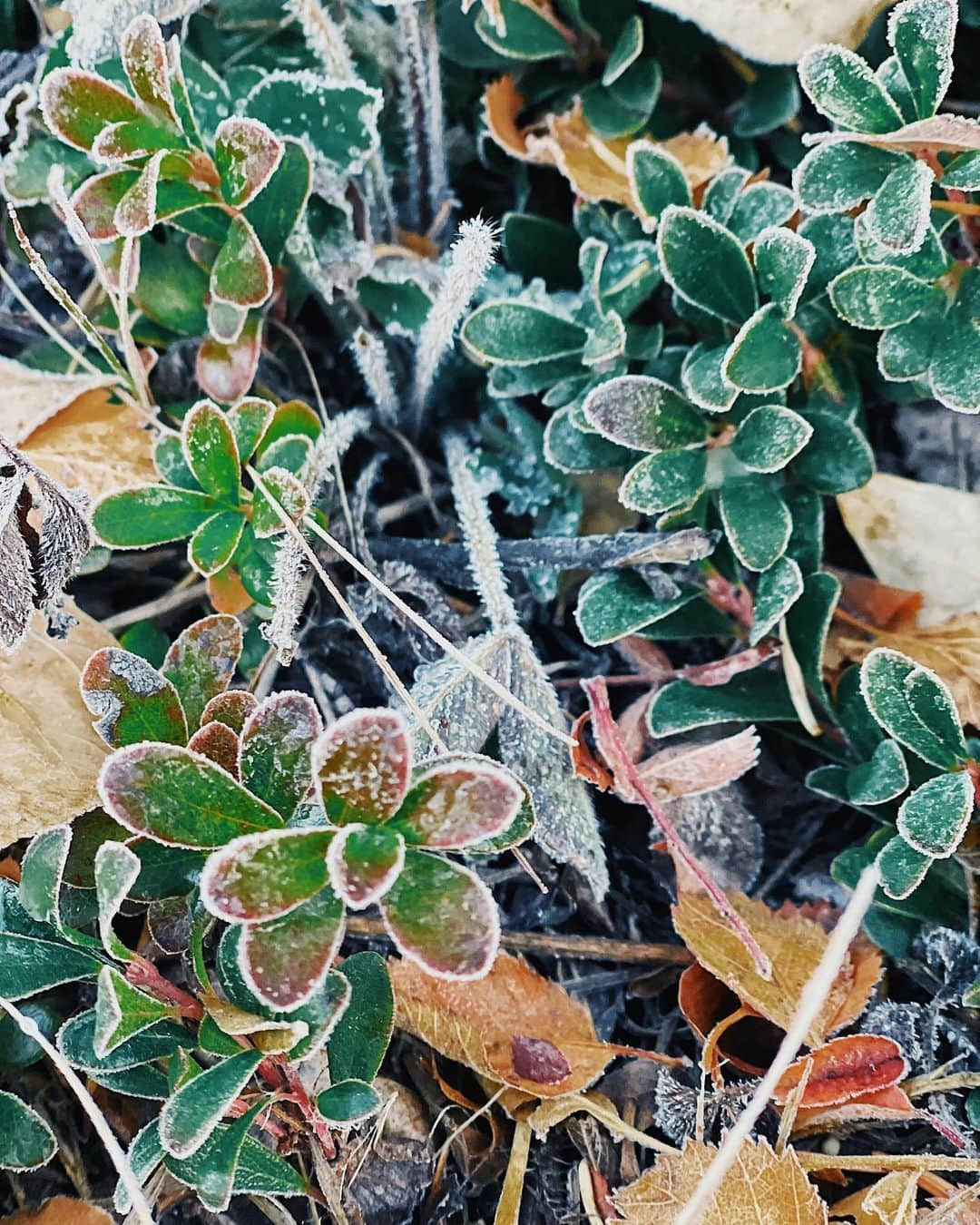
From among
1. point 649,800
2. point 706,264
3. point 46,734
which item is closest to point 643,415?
point 706,264

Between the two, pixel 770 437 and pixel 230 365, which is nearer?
pixel 770 437

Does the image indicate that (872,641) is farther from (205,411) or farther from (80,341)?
(80,341)

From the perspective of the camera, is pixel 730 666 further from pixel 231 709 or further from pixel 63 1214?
pixel 63 1214

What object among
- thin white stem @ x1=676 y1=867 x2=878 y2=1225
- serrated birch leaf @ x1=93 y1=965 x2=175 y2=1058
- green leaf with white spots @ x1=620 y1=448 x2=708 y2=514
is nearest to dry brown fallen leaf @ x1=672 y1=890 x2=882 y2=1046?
thin white stem @ x1=676 y1=867 x2=878 y2=1225

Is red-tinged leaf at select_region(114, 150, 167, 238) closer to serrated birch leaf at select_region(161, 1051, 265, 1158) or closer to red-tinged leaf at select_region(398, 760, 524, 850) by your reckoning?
red-tinged leaf at select_region(398, 760, 524, 850)

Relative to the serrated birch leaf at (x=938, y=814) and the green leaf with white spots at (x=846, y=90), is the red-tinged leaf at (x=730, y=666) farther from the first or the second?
the green leaf with white spots at (x=846, y=90)

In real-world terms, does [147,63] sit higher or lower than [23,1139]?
higher

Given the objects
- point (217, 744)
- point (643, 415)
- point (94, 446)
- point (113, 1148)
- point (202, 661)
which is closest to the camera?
point (113, 1148)
